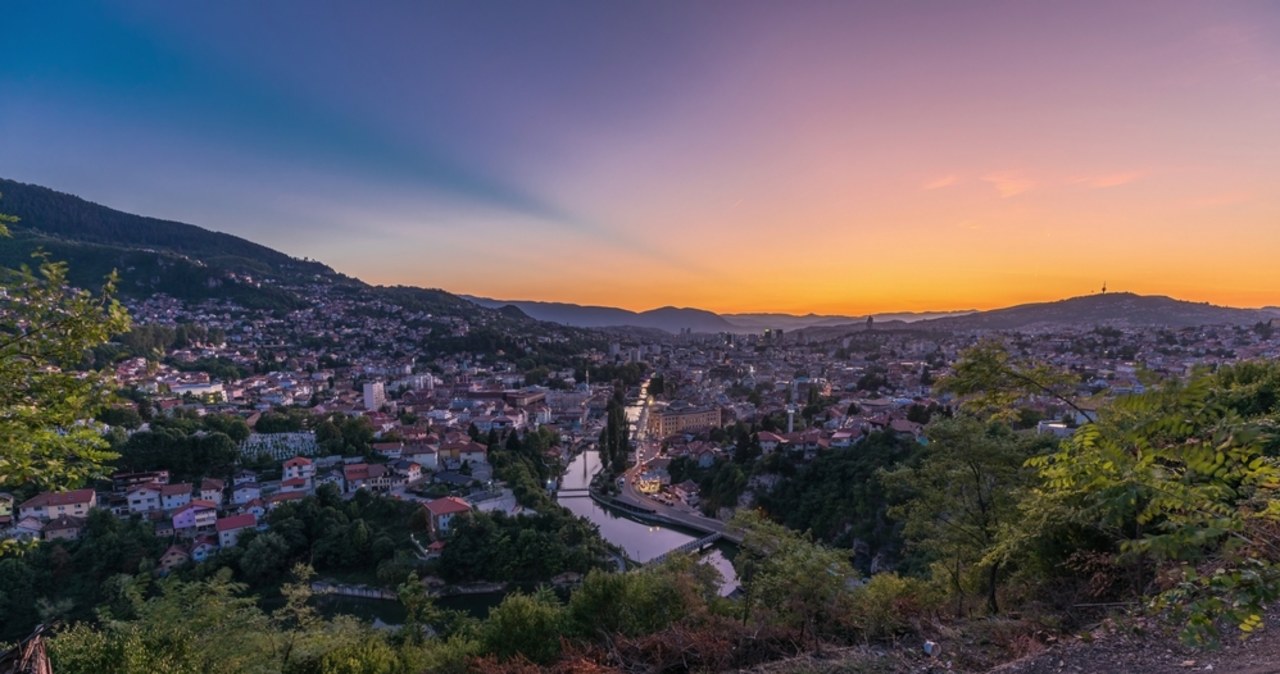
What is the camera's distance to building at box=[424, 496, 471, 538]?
19.2 metres

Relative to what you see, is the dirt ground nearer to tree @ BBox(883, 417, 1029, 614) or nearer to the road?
tree @ BBox(883, 417, 1029, 614)

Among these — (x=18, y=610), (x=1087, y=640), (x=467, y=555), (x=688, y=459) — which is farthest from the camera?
(x=688, y=459)

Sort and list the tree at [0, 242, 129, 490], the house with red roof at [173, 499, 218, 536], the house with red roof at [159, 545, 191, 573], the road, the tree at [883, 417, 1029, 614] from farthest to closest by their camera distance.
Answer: the road
the house with red roof at [173, 499, 218, 536]
the house with red roof at [159, 545, 191, 573]
the tree at [883, 417, 1029, 614]
the tree at [0, 242, 129, 490]

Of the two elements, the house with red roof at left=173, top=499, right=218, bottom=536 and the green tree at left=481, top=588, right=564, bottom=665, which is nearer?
the green tree at left=481, top=588, right=564, bottom=665

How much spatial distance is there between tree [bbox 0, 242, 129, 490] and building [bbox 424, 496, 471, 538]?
1751cm

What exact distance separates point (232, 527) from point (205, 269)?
7743 centimetres

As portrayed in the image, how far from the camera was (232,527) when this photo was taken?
18.8m

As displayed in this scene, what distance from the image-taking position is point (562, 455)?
33.4 m

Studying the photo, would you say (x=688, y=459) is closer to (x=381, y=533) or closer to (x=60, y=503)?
(x=381, y=533)

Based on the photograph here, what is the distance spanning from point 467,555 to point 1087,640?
58.4 feet

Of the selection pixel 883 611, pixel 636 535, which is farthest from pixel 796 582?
pixel 636 535

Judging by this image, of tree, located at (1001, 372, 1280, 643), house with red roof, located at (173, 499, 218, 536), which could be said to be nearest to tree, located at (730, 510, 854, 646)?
tree, located at (1001, 372, 1280, 643)

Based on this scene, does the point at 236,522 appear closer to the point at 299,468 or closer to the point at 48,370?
the point at 299,468

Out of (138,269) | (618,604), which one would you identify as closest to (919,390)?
(618,604)
